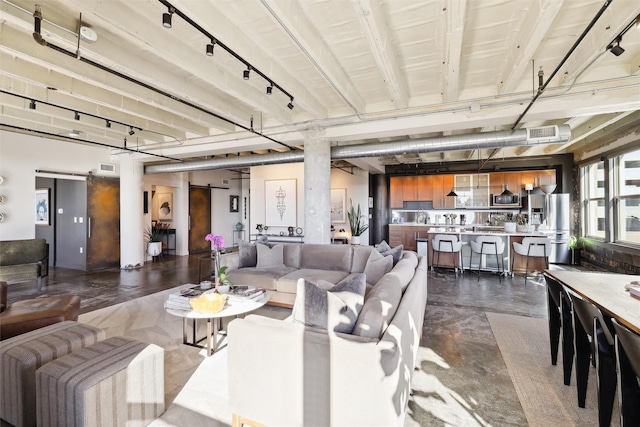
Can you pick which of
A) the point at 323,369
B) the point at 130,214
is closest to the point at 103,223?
the point at 130,214

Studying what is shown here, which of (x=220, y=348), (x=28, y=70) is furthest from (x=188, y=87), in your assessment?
(x=220, y=348)

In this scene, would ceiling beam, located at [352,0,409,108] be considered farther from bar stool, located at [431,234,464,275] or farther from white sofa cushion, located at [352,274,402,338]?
bar stool, located at [431,234,464,275]

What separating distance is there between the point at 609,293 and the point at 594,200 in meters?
6.71

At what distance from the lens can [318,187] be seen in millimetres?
5414

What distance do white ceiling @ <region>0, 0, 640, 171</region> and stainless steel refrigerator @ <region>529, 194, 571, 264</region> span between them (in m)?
2.60

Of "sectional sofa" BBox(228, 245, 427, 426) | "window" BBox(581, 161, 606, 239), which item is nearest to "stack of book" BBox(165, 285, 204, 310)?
"sectional sofa" BBox(228, 245, 427, 426)

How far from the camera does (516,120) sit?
4.41m

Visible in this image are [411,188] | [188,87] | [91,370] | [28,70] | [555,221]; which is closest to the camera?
[91,370]

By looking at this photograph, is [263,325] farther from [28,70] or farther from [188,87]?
[28,70]

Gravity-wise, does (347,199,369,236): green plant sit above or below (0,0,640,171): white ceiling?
below

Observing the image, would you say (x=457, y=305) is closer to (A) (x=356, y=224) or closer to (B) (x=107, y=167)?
(A) (x=356, y=224)

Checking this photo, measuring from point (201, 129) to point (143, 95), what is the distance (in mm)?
1987

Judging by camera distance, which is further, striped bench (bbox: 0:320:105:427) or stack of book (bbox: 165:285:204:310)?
stack of book (bbox: 165:285:204:310)

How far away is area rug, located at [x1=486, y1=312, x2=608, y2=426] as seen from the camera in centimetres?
193
